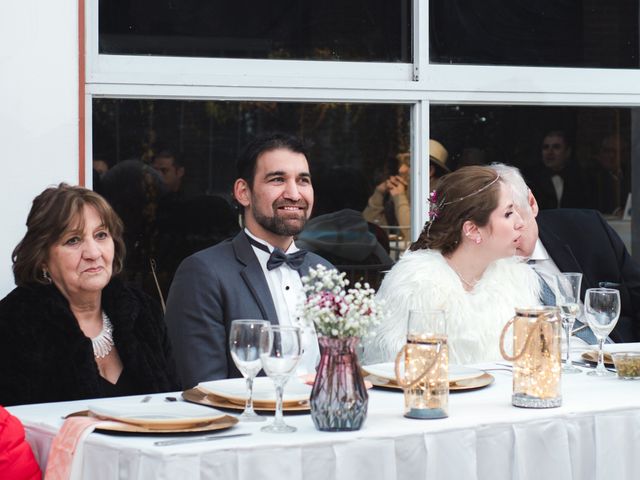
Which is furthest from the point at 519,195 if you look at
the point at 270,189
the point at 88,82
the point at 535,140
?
the point at 88,82

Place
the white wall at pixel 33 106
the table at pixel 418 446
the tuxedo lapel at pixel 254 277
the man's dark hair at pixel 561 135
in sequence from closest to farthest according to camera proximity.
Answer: the table at pixel 418 446 < the tuxedo lapel at pixel 254 277 < the white wall at pixel 33 106 < the man's dark hair at pixel 561 135

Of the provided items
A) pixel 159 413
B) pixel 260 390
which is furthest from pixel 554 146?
pixel 159 413

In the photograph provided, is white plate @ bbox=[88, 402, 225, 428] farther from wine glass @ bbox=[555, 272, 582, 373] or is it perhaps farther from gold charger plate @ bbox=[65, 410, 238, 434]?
wine glass @ bbox=[555, 272, 582, 373]

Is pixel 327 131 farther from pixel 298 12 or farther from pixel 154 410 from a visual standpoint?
pixel 154 410

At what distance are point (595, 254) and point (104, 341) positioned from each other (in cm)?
230

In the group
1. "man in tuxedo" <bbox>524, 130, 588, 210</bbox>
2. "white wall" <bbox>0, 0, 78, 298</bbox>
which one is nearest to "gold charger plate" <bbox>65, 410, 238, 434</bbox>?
"white wall" <bbox>0, 0, 78, 298</bbox>

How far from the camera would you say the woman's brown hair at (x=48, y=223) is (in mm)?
3371

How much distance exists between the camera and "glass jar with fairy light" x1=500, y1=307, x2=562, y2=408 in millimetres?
2639

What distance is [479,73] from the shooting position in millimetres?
5266

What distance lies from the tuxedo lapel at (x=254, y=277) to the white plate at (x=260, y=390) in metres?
0.86

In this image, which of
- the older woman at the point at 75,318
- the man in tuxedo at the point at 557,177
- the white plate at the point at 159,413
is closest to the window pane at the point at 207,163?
the man in tuxedo at the point at 557,177

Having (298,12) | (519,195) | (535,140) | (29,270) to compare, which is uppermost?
(298,12)

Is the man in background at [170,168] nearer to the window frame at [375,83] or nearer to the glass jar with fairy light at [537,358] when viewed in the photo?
the window frame at [375,83]

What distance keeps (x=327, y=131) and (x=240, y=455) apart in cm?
298
